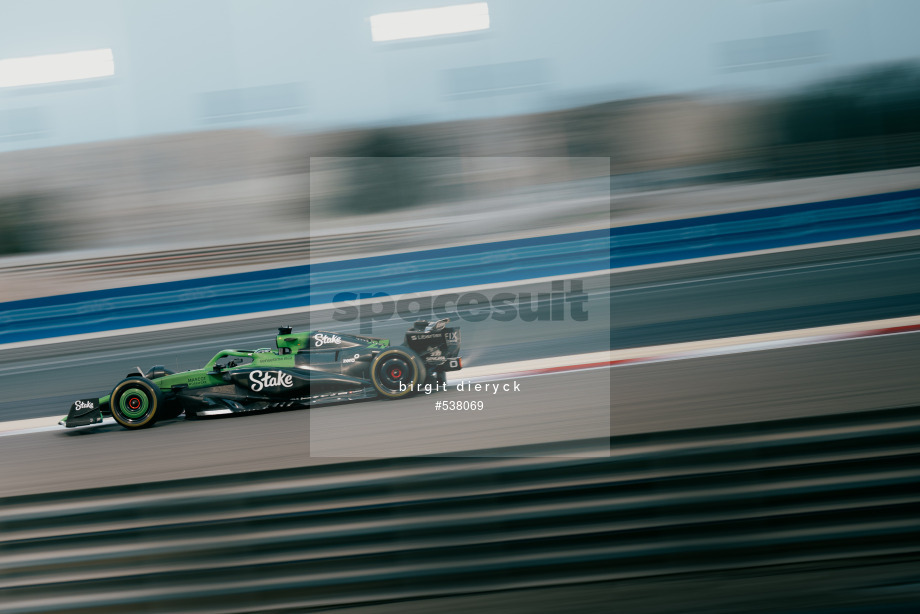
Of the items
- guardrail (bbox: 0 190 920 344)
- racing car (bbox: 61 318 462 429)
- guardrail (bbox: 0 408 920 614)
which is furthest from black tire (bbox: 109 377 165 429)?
guardrail (bbox: 0 190 920 344)

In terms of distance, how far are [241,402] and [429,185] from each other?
8.65m

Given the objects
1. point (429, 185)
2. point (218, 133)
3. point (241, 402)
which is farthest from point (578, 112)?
point (241, 402)

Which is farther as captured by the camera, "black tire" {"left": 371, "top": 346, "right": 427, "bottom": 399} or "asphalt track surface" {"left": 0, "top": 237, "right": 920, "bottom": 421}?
"asphalt track surface" {"left": 0, "top": 237, "right": 920, "bottom": 421}

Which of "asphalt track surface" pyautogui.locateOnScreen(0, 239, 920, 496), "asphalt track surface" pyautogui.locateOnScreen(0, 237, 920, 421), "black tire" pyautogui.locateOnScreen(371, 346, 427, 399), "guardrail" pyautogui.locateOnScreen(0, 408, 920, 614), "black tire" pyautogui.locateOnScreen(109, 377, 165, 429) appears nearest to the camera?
"guardrail" pyautogui.locateOnScreen(0, 408, 920, 614)

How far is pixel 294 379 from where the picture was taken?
523cm

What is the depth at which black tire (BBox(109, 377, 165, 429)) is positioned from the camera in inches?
210

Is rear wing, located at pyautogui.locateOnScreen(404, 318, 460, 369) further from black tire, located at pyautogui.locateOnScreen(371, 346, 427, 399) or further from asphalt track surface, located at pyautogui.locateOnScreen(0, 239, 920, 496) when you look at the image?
asphalt track surface, located at pyautogui.locateOnScreen(0, 239, 920, 496)

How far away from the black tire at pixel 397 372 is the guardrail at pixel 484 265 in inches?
210

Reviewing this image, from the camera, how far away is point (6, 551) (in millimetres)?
3564

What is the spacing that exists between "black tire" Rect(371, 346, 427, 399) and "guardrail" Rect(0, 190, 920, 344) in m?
5.32

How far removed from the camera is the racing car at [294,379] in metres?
5.19

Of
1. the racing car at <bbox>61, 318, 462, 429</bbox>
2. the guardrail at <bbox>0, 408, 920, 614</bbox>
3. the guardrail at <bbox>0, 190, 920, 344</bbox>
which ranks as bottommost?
the guardrail at <bbox>0, 408, 920, 614</bbox>

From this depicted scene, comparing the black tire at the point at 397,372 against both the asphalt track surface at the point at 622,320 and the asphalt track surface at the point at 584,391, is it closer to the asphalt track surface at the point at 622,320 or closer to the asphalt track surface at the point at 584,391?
the asphalt track surface at the point at 584,391

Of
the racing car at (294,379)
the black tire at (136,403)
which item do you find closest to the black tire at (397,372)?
the racing car at (294,379)
